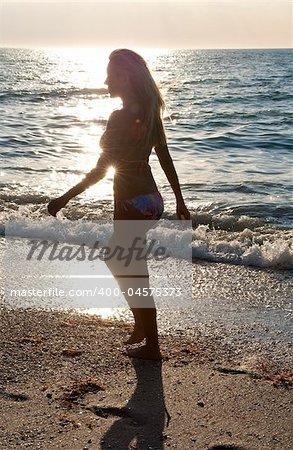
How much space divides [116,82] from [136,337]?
166 cm

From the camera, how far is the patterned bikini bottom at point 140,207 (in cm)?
387

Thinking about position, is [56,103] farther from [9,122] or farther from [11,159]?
[11,159]

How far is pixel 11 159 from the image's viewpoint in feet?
46.3

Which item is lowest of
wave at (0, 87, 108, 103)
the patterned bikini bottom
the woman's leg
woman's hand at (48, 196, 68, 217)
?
wave at (0, 87, 108, 103)

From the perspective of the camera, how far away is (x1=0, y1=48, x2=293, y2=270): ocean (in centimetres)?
790

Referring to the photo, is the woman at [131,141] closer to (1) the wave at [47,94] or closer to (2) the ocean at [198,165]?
(2) the ocean at [198,165]

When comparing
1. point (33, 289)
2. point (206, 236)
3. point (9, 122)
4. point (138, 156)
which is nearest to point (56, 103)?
point (9, 122)

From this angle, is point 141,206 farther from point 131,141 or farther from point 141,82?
point 141,82

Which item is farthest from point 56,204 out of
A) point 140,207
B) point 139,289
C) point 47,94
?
point 47,94

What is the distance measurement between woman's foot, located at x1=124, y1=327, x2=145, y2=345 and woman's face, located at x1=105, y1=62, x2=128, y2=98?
60.8 inches

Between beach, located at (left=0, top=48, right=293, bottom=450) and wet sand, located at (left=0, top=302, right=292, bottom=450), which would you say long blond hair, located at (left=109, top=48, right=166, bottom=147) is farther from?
wet sand, located at (left=0, top=302, right=292, bottom=450)

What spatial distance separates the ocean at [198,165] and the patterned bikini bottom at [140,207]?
26.4 inches

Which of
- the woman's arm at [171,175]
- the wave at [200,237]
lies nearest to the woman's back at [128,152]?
the woman's arm at [171,175]

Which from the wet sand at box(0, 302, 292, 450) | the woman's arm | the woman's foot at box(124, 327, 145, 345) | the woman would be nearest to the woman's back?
the woman
